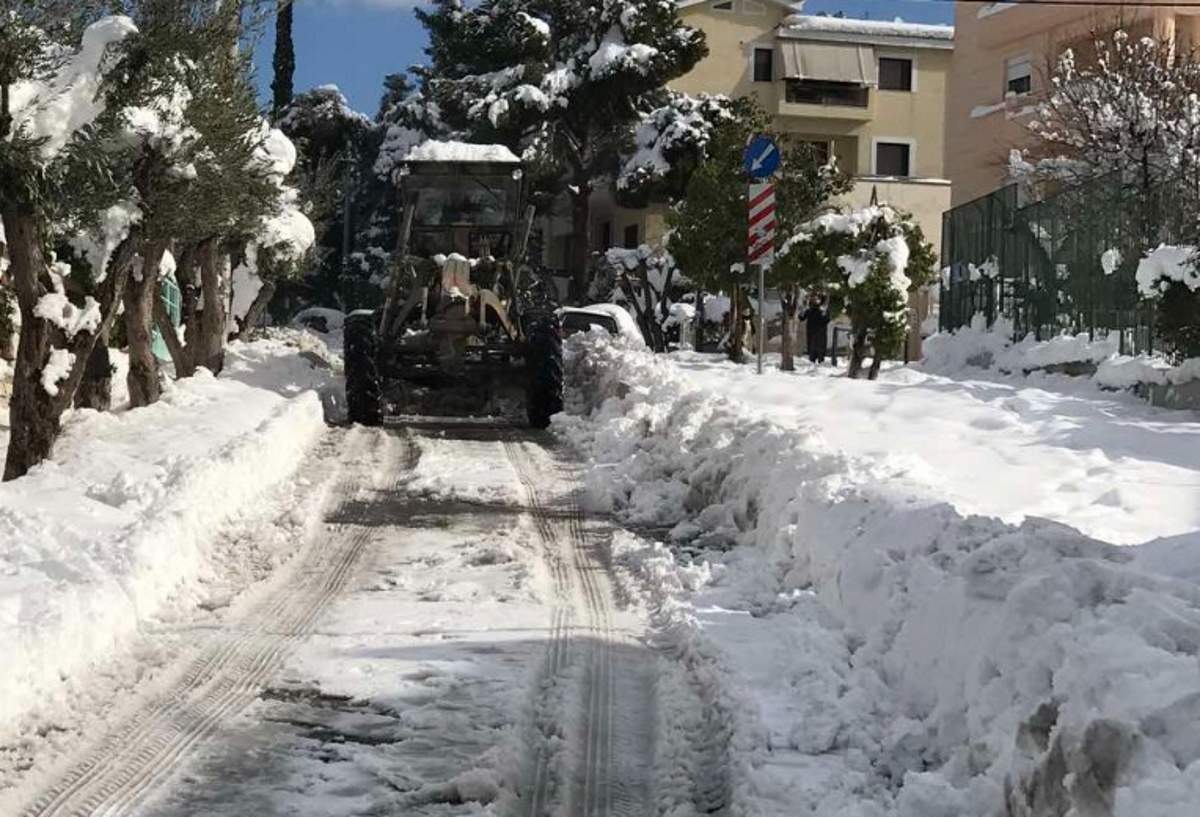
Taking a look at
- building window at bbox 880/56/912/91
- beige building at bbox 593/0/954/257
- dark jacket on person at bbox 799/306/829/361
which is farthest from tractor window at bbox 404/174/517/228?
building window at bbox 880/56/912/91

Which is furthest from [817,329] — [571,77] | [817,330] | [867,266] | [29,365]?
[29,365]

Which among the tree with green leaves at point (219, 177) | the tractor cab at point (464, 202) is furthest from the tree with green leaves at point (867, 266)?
the tree with green leaves at point (219, 177)

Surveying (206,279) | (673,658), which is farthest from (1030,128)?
(673,658)

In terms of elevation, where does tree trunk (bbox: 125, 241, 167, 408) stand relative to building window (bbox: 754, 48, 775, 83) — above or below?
below

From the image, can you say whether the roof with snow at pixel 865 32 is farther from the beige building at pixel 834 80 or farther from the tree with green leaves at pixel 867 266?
the tree with green leaves at pixel 867 266

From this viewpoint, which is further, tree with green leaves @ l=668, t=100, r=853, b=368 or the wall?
the wall

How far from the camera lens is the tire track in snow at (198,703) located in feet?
13.8

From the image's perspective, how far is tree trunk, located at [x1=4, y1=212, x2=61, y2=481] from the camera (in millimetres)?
8680

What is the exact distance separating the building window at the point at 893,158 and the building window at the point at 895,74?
1.84 metres

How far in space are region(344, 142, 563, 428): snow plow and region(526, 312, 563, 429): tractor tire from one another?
0.03ft

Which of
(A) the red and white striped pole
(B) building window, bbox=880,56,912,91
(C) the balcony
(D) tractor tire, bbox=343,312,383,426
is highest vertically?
(B) building window, bbox=880,56,912,91

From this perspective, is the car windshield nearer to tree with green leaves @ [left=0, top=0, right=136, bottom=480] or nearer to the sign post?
the sign post

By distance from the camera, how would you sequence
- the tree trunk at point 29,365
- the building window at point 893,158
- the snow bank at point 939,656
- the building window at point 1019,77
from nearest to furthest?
the snow bank at point 939,656, the tree trunk at point 29,365, the building window at point 1019,77, the building window at point 893,158

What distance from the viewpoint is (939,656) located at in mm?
4719
